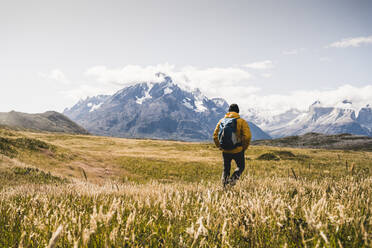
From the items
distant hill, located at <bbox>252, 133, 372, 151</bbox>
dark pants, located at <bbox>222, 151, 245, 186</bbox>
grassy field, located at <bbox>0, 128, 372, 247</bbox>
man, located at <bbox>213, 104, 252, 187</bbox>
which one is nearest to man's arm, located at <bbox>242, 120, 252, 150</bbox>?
man, located at <bbox>213, 104, 252, 187</bbox>

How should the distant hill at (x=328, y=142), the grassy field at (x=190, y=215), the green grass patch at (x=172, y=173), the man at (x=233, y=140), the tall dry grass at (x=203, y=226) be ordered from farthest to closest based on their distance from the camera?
the distant hill at (x=328, y=142) < the green grass patch at (x=172, y=173) < the man at (x=233, y=140) < the grassy field at (x=190, y=215) < the tall dry grass at (x=203, y=226)

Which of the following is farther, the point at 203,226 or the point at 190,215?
the point at 190,215

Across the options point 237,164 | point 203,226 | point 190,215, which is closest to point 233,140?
point 237,164

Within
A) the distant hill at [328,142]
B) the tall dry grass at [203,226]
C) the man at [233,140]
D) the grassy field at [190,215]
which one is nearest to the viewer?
the tall dry grass at [203,226]

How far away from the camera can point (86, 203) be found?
461 centimetres

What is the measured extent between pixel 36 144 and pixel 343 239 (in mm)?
26228

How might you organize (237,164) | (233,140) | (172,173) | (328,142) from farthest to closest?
(328,142), (172,173), (237,164), (233,140)

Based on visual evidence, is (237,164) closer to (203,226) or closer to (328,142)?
(203,226)

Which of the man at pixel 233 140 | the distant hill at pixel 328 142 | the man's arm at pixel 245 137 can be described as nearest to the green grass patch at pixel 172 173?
the man at pixel 233 140

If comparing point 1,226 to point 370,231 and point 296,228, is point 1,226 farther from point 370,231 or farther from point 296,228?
point 370,231

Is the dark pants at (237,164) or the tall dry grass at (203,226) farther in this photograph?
the dark pants at (237,164)

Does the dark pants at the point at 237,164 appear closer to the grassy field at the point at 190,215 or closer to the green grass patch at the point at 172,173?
the grassy field at the point at 190,215

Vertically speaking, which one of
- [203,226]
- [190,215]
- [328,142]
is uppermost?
[203,226]

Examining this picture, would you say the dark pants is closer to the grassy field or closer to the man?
the man
